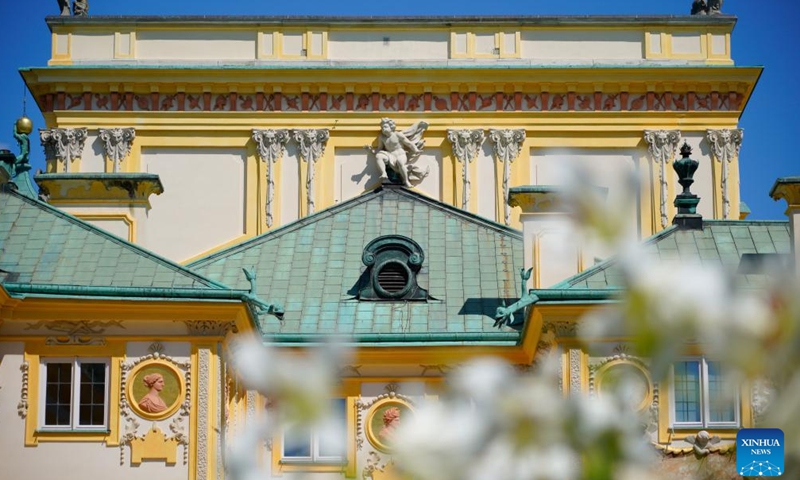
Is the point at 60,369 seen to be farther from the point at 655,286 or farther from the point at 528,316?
the point at 655,286

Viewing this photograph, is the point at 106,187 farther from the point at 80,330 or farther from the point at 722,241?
the point at 722,241

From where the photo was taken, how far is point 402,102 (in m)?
37.9

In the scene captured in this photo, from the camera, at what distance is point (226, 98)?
124 ft

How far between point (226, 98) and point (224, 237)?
325 centimetres

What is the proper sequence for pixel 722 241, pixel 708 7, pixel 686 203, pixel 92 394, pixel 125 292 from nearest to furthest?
pixel 92 394, pixel 125 292, pixel 722 241, pixel 686 203, pixel 708 7

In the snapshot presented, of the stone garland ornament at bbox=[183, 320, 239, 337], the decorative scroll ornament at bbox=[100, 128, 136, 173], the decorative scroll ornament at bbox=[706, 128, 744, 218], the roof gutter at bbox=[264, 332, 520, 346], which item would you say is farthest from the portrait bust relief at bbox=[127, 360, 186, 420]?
the decorative scroll ornament at bbox=[706, 128, 744, 218]

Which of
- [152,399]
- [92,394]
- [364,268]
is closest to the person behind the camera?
[152,399]

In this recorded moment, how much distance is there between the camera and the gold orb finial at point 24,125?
25828mm

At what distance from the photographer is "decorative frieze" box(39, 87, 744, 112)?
37.9 m

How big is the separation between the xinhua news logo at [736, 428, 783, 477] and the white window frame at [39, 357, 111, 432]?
923 centimetres

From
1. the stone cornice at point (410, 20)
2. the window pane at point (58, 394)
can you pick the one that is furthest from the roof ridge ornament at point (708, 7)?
the window pane at point (58, 394)

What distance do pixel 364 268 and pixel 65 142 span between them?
571 inches

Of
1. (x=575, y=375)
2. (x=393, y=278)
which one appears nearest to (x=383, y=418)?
(x=393, y=278)

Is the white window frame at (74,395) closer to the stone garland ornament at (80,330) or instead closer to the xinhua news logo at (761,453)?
the stone garland ornament at (80,330)
